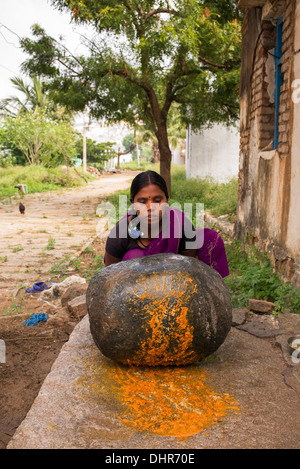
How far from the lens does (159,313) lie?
2.39m

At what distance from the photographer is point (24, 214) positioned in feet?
40.5

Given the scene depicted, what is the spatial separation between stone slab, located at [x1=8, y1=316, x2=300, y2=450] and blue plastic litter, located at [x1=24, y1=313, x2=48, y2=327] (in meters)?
1.49

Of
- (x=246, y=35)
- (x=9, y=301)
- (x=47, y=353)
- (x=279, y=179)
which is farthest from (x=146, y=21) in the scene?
(x=47, y=353)

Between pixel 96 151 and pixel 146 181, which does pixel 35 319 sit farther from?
pixel 96 151

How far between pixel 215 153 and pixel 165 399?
50.0 feet

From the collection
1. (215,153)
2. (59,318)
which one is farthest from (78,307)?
(215,153)

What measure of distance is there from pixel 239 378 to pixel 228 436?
22.9 inches

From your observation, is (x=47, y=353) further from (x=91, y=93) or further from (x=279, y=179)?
(x=91, y=93)

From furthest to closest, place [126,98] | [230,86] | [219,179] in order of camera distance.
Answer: [219,179], [126,98], [230,86]

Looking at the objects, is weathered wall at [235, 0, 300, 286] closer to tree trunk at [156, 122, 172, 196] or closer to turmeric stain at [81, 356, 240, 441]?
turmeric stain at [81, 356, 240, 441]

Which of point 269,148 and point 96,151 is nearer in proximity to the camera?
point 269,148

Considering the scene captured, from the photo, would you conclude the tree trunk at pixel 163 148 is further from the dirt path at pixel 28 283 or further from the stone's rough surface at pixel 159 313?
the stone's rough surface at pixel 159 313

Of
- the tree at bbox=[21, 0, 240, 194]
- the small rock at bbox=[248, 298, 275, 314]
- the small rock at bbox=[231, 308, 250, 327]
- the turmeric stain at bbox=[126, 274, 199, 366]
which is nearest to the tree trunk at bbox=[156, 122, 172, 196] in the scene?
the tree at bbox=[21, 0, 240, 194]

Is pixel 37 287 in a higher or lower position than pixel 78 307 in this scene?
lower
